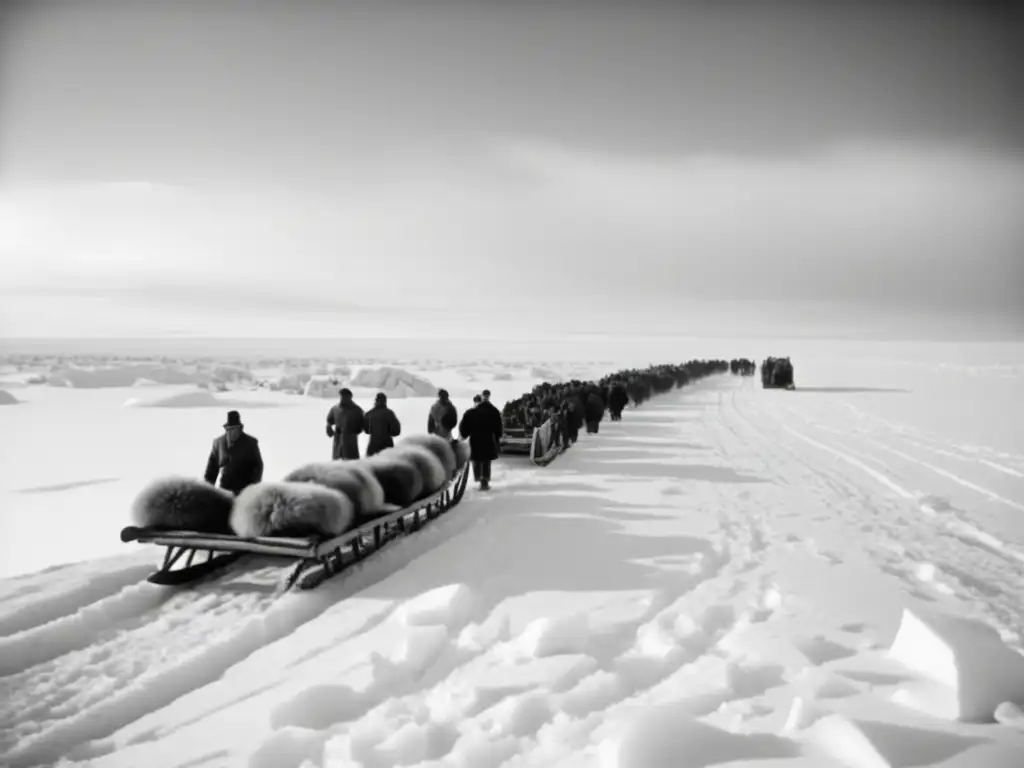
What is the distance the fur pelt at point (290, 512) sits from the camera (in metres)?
5.29

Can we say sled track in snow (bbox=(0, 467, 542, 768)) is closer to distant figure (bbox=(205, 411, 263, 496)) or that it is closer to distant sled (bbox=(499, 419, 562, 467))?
distant figure (bbox=(205, 411, 263, 496))

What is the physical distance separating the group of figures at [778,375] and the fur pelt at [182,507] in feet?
112

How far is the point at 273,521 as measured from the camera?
5316 millimetres

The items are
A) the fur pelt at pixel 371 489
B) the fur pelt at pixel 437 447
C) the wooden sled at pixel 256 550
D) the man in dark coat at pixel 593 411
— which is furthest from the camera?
the man in dark coat at pixel 593 411

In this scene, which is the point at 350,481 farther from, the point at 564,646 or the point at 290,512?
the point at 564,646

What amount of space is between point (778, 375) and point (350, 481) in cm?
3372

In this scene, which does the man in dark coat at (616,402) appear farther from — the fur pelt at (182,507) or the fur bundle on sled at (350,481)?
the fur pelt at (182,507)

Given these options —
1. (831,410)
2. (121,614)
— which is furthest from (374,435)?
(831,410)

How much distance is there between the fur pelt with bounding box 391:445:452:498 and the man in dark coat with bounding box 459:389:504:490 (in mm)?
1848

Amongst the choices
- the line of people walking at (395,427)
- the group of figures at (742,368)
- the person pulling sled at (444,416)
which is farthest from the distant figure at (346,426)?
the group of figures at (742,368)

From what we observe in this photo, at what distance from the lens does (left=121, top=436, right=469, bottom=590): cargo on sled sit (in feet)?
17.3

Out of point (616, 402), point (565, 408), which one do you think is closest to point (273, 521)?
point (565, 408)

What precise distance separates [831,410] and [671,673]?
21.9 m

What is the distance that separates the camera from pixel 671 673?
12.6 ft
